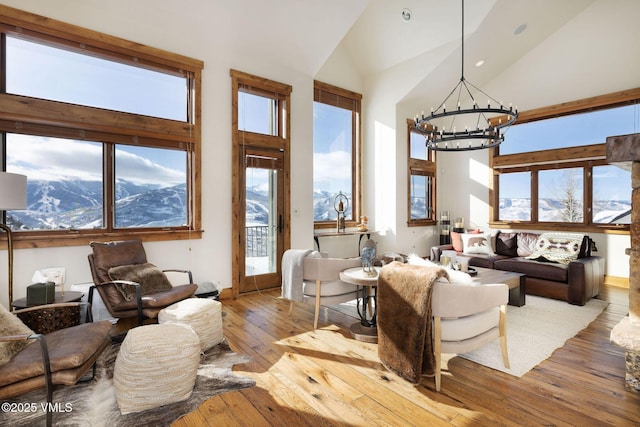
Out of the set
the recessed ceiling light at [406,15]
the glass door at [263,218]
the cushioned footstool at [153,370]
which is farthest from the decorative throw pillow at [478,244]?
the cushioned footstool at [153,370]

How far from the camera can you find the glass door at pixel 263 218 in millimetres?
5098

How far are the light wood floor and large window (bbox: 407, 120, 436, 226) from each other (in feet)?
14.2

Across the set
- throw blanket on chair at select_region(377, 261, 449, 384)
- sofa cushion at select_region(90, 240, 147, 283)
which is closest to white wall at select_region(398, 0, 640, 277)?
throw blanket on chair at select_region(377, 261, 449, 384)

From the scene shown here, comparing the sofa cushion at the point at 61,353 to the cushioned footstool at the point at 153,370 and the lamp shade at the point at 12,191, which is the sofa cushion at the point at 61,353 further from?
the lamp shade at the point at 12,191

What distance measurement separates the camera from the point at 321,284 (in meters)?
3.69

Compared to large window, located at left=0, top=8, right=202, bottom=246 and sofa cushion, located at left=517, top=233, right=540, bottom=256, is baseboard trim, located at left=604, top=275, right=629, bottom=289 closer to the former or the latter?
sofa cushion, located at left=517, top=233, right=540, bottom=256

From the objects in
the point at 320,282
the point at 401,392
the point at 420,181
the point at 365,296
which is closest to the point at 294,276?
the point at 320,282

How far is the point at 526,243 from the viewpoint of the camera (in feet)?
19.2

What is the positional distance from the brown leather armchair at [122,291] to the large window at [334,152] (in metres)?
3.41

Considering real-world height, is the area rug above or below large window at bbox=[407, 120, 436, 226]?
below

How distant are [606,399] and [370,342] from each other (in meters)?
1.77

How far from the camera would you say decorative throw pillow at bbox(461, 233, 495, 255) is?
6051 millimetres

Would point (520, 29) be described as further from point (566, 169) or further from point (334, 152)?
point (334, 152)

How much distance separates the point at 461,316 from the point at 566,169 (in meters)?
5.39
